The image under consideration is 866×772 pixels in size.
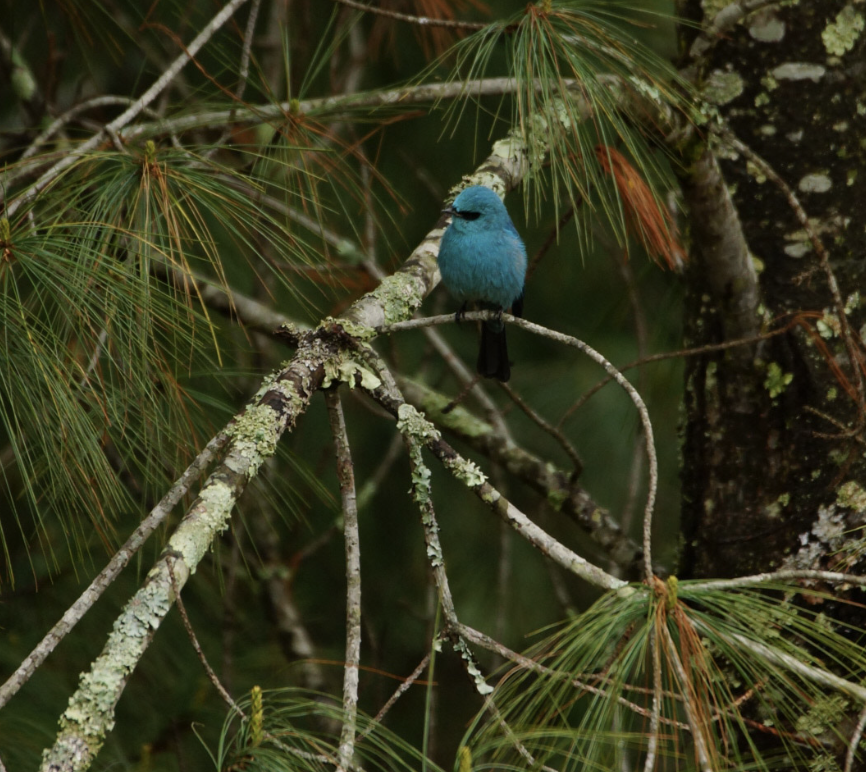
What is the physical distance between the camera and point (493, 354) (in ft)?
10.9

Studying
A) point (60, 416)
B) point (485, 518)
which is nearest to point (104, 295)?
point (60, 416)

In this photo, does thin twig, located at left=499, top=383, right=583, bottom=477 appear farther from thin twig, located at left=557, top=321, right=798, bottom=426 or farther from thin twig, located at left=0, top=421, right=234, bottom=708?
thin twig, located at left=0, top=421, right=234, bottom=708

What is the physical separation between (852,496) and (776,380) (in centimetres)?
31

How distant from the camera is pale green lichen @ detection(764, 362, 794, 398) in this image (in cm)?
Answer: 219

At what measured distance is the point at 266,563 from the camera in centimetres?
355

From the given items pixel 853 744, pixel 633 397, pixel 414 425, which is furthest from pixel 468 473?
pixel 853 744

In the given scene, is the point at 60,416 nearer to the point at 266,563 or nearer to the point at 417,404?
the point at 417,404

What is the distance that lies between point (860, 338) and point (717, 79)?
28.8 inches

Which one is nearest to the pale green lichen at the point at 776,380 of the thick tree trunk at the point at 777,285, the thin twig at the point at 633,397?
the thick tree trunk at the point at 777,285

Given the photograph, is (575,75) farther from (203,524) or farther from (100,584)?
(100,584)

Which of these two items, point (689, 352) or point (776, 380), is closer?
point (689, 352)

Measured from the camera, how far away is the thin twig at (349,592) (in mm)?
1234

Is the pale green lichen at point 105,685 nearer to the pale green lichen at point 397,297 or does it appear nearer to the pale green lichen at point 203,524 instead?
the pale green lichen at point 203,524

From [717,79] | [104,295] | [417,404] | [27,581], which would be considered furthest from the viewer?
[27,581]
